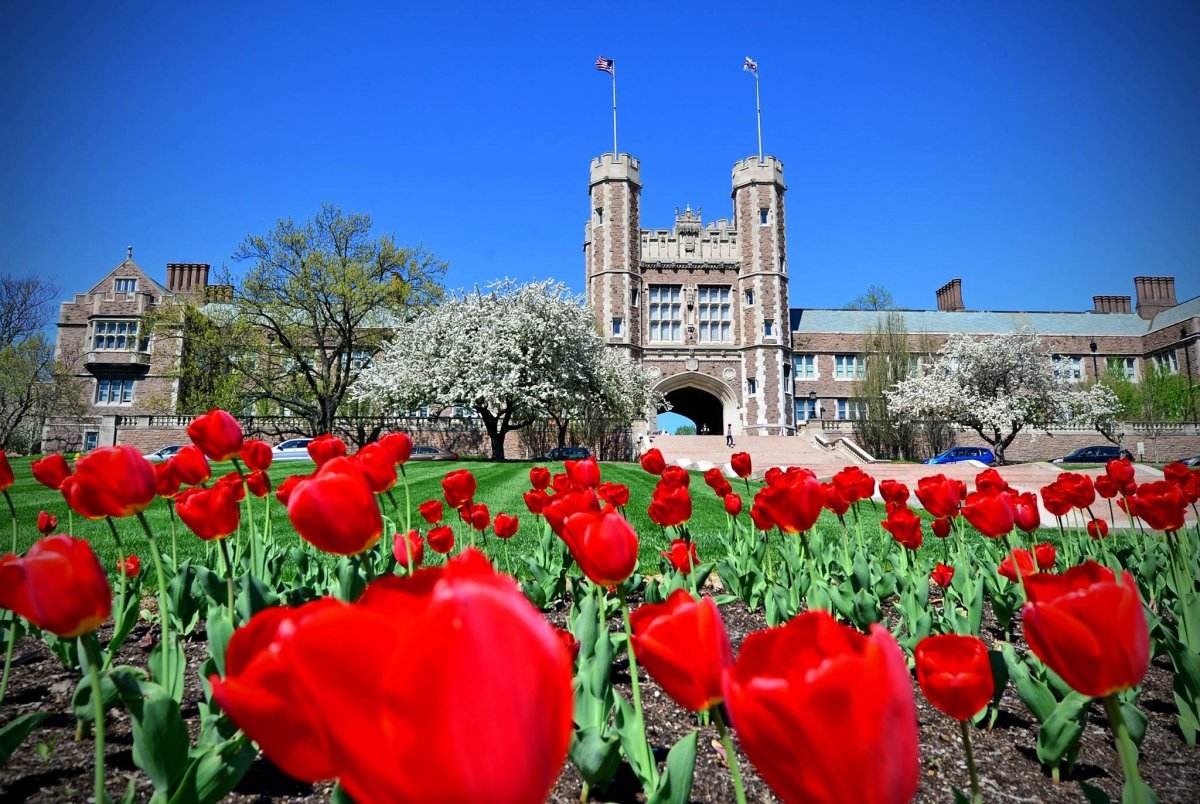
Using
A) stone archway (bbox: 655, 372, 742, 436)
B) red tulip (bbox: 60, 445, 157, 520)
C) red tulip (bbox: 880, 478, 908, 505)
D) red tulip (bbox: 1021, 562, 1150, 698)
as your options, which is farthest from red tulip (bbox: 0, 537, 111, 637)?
stone archway (bbox: 655, 372, 742, 436)

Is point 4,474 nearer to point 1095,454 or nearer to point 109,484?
point 109,484

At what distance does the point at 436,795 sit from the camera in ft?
1.08

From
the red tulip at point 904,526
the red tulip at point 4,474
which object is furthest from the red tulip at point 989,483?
the red tulip at point 4,474

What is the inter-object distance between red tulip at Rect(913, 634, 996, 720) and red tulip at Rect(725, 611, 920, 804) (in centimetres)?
48

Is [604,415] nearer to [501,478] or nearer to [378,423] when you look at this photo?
[378,423]

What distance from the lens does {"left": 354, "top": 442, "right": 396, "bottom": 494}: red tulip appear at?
161 centimetres

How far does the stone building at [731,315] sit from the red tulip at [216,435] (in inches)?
1117

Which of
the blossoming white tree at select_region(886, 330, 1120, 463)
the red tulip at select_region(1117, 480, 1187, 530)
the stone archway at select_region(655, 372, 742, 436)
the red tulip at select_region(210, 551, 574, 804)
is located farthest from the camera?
the stone archway at select_region(655, 372, 742, 436)

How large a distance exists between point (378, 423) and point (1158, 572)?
1024 inches

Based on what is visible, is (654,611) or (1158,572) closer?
(654,611)

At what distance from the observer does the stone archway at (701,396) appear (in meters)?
31.4

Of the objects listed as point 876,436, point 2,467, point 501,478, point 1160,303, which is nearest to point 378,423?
point 501,478

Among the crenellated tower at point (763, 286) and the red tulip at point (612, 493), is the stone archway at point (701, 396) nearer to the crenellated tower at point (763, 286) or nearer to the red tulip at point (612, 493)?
the crenellated tower at point (763, 286)

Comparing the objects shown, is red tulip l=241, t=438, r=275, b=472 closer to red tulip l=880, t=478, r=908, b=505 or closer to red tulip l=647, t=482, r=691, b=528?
red tulip l=647, t=482, r=691, b=528
